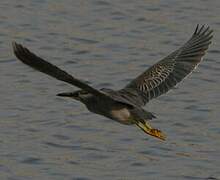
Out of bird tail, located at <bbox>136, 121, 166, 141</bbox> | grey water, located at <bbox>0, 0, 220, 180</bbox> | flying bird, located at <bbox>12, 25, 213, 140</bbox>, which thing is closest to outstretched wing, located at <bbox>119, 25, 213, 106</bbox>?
flying bird, located at <bbox>12, 25, 213, 140</bbox>

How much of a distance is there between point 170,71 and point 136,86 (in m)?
0.44

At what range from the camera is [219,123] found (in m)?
11.8

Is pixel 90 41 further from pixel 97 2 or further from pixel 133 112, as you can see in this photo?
pixel 133 112

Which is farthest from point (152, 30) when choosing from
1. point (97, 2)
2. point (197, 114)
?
point (197, 114)

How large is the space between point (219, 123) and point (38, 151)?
2.22m

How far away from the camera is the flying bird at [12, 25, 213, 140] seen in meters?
7.74

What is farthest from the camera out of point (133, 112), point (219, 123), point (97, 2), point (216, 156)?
point (97, 2)

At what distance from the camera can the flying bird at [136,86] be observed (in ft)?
25.4

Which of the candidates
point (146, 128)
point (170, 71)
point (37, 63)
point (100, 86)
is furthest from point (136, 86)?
point (100, 86)

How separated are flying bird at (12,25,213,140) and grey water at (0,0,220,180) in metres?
1.03

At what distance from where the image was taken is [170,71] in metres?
10.1

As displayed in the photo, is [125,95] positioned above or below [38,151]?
above

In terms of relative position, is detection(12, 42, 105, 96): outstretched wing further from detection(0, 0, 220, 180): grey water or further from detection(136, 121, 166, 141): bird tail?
detection(0, 0, 220, 180): grey water

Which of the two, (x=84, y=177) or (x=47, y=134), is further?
(x=47, y=134)
